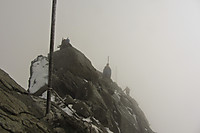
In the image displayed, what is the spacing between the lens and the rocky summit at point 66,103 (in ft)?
36.2

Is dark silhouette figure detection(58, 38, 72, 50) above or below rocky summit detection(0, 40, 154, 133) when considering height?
above

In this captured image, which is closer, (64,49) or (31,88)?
(31,88)

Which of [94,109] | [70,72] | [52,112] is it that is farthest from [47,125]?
[70,72]

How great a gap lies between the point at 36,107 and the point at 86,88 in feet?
31.0

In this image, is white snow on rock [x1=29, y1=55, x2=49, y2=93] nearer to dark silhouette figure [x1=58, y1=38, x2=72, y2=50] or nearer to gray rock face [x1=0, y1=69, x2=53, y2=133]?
dark silhouette figure [x1=58, y1=38, x2=72, y2=50]

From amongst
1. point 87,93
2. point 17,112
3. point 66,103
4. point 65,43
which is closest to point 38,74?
point 87,93

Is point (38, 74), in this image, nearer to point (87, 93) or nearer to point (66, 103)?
point (87, 93)

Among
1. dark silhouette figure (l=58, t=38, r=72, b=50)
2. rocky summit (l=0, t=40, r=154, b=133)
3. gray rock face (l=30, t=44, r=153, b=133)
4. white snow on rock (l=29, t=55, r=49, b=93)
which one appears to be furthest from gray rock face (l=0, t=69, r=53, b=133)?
dark silhouette figure (l=58, t=38, r=72, b=50)

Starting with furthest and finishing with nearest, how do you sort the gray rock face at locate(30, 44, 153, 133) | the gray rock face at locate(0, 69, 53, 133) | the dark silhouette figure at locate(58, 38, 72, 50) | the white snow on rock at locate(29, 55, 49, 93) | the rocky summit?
the dark silhouette figure at locate(58, 38, 72, 50)
the white snow on rock at locate(29, 55, 49, 93)
the gray rock face at locate(30, 44, 153, 133)
the rocky summit
the gray rock face at locate(0, 69, 53, 133)

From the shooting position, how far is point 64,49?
2633cm

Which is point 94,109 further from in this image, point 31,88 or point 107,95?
point 31,88

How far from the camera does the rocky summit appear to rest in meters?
11.0

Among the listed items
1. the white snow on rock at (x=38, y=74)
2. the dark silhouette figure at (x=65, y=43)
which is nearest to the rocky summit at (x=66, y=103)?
the white snow on rock at (x=38, y=74)

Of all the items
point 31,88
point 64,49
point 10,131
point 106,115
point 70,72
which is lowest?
point 10,131
